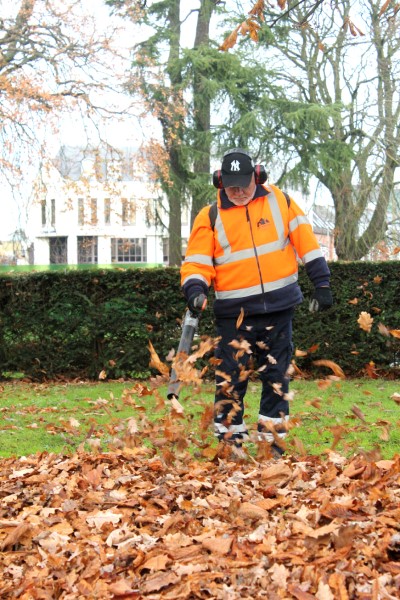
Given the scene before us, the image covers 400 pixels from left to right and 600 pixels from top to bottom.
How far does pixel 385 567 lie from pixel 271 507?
818mm

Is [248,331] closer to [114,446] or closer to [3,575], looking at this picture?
[114,446]

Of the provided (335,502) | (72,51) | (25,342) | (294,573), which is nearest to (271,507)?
(335,502)

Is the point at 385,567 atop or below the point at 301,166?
below

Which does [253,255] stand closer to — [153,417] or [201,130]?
[153,417]

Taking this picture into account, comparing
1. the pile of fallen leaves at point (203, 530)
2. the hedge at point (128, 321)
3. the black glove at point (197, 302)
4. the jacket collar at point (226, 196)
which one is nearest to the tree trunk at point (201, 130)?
the hedge at point (128, 321)

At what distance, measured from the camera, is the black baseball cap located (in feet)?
16.7

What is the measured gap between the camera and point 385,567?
2.85m

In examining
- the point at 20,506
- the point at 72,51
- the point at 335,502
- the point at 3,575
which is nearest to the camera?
the point at 3,575

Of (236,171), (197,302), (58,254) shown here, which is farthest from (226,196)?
(58,254)

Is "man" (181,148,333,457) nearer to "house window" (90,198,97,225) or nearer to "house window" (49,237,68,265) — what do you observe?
"house window" (90,198,97,225)

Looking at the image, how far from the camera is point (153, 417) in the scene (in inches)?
304

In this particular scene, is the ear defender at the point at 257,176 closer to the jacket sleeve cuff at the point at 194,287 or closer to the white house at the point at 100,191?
the jacket sleeve cuff at the point at 194,287

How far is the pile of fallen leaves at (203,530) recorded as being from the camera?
2.85 metres

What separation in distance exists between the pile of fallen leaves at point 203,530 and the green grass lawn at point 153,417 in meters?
0.65
